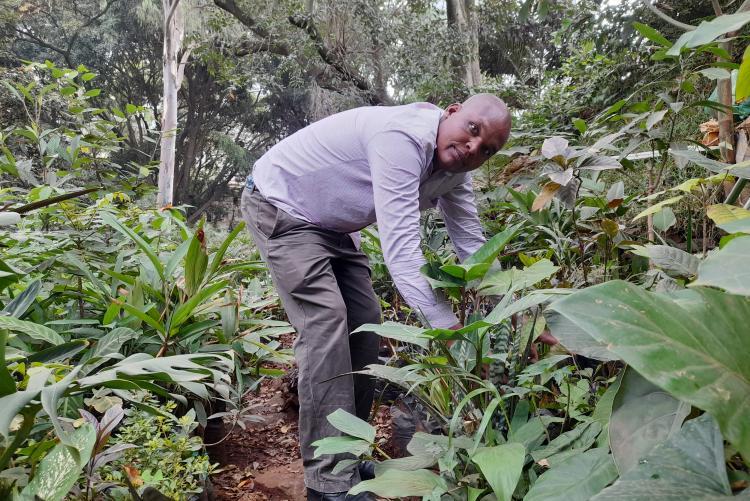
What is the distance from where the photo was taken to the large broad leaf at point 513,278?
1.26 m

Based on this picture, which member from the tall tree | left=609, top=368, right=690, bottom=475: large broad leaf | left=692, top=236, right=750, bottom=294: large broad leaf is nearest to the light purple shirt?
left=609, top=368, right=690, bottom=475: large broad leaf

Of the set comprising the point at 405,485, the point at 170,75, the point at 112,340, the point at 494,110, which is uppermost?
the point at 170,75

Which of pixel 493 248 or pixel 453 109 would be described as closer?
pixel 493 248

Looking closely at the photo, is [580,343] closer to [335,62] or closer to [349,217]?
[349,217]

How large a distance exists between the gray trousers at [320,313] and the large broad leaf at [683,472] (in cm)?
120

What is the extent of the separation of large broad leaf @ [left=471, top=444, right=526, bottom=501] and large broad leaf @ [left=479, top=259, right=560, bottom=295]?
375 mm

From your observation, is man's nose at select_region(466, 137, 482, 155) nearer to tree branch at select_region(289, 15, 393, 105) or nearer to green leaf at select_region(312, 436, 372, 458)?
green leaf at select_region(312, 436, 372, 458)

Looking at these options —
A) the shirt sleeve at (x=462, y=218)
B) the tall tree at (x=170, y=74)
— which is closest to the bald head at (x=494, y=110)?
the shirt sleeve at (x=462, y=218)

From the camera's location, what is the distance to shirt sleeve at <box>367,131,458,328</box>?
1.59 metres

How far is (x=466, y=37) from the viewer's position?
28.6 feet

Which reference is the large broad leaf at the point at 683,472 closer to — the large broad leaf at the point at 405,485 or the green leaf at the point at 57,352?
the large broad leaf at the point at 405,485

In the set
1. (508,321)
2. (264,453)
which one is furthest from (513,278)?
(264,453)

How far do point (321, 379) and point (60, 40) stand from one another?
675 inches

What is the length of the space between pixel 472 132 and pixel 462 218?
20.4 inches
